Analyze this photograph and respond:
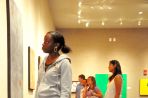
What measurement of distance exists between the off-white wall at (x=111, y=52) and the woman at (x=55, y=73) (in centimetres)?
999

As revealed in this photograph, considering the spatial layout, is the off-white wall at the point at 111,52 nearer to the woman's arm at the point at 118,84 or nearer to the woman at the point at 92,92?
the woman at the point at 92,92

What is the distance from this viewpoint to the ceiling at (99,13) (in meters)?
8.84

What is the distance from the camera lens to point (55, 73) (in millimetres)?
2842

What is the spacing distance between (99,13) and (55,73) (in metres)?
7.36

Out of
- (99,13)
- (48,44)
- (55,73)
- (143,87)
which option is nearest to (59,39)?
(48,44)

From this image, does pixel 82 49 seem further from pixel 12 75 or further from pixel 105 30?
pixel 12 75

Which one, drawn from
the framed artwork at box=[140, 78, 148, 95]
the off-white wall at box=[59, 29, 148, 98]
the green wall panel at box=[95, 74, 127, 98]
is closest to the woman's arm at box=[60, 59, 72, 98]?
the green wall panel at box=[95, 74, 127, 98]

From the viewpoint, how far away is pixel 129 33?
13.0 m

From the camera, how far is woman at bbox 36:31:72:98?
279cm

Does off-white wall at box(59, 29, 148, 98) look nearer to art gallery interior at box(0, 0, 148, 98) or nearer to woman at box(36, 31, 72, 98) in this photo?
art gallery interior at box(0, 0, 148, 98)

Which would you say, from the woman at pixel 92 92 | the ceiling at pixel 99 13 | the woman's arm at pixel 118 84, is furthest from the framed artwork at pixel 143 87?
the woman's arm at pixel 118 84

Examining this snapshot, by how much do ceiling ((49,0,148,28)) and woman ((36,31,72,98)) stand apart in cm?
585

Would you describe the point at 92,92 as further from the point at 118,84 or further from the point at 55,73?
the point at 55,73
